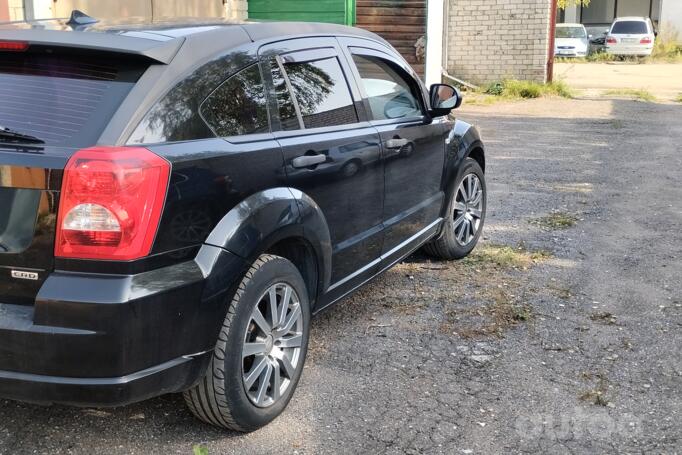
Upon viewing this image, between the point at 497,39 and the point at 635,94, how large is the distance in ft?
11.7

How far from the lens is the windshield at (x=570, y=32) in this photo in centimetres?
3322

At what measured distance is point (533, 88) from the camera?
1827 centimetres

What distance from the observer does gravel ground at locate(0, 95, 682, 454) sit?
11.2 feet

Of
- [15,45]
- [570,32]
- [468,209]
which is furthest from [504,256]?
[570,32]

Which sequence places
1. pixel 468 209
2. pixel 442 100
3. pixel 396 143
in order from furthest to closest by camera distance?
pixel 468 209, pixel 442 100, pixel 396 143

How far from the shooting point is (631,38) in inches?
1314

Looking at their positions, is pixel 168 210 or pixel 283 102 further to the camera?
pixel 283 102

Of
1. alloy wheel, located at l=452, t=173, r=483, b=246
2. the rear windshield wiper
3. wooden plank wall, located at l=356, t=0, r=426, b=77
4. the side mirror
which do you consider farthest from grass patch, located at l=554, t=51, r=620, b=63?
the rear windshield wiper

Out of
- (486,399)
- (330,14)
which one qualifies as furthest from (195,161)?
(330,14)

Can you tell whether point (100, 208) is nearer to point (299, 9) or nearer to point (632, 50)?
point (299, 9)

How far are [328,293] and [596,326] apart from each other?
5.85 ft

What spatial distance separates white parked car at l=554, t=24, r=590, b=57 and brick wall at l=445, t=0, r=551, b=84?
14046 mm

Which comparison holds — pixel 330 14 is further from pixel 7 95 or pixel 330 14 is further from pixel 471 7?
pixel 7 95

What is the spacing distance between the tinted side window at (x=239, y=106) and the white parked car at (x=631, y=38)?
109 ft
